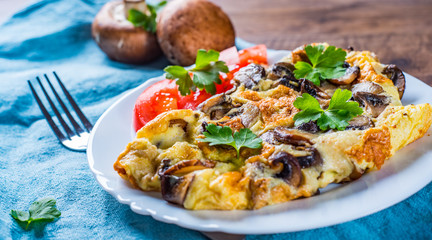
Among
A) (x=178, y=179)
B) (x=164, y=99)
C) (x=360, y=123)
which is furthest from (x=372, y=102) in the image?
(x=164, y=99)

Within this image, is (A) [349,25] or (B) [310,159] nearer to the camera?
(B) [310,159]

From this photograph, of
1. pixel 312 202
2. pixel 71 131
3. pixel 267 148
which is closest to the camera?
pixel 312 202

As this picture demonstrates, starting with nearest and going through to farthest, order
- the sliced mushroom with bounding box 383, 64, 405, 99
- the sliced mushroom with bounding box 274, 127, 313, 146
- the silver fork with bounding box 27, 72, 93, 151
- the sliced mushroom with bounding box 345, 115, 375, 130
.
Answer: the sliced mushroom with bounding box 274, 127, 313, 146, the sliced mushroom with bounding box 345, 115, 375, 130, the sliced mushroom with bounding box 383, 64, 405, 99, the silver fork with bounding box 27, 72, 93, 151

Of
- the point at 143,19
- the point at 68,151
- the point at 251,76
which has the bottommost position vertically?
the point at 68,151

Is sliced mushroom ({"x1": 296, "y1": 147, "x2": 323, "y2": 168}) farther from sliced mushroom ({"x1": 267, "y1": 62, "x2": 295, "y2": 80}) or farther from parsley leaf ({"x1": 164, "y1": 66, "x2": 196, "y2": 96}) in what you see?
parsley leaf ({"x1": 164, "y1": 66, "x2": 196, "y2": 96})

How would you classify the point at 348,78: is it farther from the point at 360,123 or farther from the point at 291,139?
the point at 291,139

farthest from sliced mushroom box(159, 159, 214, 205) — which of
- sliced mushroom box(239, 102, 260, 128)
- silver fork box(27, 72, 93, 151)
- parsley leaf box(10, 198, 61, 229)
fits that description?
silver fork box(27, 72, 93, 151)
